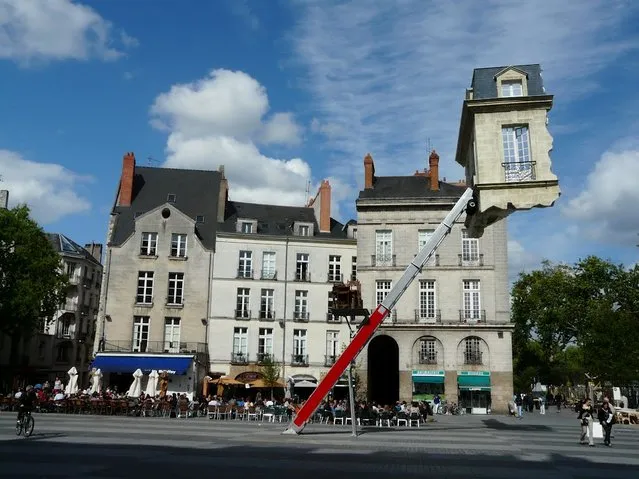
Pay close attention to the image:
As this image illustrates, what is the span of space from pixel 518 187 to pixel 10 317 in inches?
→ 1178

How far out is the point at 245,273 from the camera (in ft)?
133

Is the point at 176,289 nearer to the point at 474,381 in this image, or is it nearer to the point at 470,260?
the point at 470,260

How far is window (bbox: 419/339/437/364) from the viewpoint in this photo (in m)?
38.0

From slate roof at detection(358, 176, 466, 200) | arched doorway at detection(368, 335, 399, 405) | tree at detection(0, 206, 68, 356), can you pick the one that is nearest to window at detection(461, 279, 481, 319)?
arched doorway at detection(368, 335, 399, 405)

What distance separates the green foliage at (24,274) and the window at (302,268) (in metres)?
15.4

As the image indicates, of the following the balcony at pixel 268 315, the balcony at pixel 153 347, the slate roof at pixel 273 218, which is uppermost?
the slate roof at pixel 273 218

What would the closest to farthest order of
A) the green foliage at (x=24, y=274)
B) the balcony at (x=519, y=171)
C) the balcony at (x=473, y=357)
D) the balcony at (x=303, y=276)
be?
the balcony at (x=519, y=171)
the green foliage at (x=24, y=274)
the balcony at (x=473, y=357)
the balcony at (x=303, y=276)

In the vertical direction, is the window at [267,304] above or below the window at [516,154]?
below

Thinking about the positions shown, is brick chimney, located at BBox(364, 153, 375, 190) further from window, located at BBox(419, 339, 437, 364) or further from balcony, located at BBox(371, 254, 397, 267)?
window, located at BBox(419, 339, 437, 364)

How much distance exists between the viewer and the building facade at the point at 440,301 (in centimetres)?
3750

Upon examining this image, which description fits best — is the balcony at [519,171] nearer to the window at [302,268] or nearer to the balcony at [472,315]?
the balcony at [472,315]

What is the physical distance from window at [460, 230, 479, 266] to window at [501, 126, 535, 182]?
18697 millimetres

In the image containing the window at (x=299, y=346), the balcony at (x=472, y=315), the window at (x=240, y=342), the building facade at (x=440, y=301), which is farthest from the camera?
the window at (x=299, y=346)

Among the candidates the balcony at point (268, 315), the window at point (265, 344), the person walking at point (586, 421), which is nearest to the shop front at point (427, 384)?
the window at point (265, 344)
